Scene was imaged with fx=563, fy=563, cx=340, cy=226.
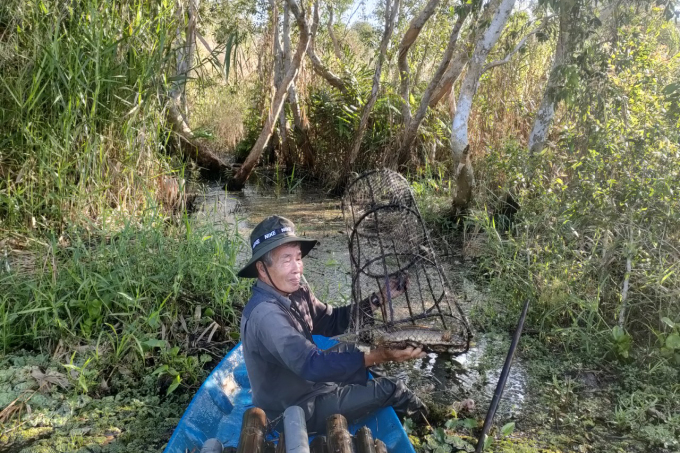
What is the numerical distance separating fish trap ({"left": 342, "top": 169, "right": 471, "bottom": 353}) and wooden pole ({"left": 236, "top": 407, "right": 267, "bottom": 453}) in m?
0.64

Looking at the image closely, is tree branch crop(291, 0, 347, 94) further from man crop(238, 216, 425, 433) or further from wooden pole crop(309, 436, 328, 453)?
wooden pole crop(309, 436, 328, 453)

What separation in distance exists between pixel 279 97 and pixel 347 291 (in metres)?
3.87

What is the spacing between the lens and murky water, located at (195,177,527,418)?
3344 millimetres

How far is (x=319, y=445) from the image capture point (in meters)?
2.27

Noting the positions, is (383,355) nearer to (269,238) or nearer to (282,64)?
(269,238)

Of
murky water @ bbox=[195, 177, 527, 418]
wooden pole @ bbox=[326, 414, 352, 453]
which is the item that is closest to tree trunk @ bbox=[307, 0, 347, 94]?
murky water @ bbox=[195, 177, 527, 418]

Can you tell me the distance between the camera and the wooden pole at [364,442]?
7.29 ft

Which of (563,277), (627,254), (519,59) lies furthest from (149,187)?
(519,59)

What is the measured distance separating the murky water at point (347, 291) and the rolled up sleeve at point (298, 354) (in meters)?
1.08

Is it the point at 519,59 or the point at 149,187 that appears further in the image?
the point at 519,59

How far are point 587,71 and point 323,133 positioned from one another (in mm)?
4802

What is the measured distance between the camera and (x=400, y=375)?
353cm

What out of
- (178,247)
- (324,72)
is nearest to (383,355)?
(178,247)

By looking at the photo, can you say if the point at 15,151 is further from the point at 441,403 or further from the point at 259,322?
the point at 441,403
